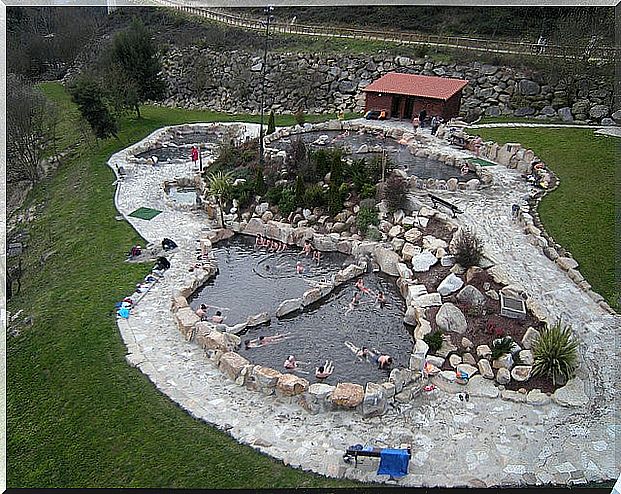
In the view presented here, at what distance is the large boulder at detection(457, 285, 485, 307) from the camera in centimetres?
1294

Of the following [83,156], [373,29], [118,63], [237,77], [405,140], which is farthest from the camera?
[373,29]

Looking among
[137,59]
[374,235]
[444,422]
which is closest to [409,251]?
[374,235]

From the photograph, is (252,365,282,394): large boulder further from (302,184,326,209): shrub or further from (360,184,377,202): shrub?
(360,184,377,202): shrub

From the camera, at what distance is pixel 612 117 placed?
95.8ft

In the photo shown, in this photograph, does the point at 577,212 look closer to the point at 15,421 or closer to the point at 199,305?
the point at 199,305

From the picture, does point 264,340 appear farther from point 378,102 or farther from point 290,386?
point 378,102

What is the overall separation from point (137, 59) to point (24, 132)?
11.0m

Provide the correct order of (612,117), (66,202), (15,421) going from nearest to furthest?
(15,421)
(66,202)
(612,117)

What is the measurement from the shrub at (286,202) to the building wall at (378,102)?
39.0 feet

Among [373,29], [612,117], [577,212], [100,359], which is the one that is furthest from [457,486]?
[373,29]

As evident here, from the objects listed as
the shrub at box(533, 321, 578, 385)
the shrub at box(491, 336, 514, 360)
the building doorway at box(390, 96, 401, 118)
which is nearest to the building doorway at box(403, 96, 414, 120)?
the building doorway at box(390, 96, 401, 118)

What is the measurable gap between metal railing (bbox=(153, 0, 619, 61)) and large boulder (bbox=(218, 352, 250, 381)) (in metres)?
28.9

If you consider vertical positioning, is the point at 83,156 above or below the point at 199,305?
below

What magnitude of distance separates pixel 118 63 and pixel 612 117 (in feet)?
90.2
